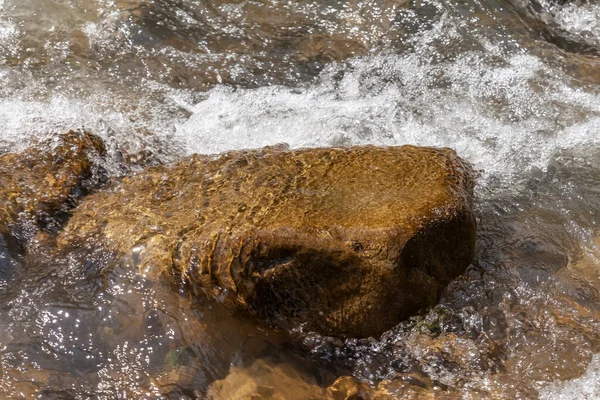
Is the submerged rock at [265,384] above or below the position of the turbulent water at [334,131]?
below

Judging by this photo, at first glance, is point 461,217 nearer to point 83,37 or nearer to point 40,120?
point 40,120

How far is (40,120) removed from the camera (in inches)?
173

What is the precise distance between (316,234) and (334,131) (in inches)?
66.9

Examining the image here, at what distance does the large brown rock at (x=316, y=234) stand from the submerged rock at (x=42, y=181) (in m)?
0.20

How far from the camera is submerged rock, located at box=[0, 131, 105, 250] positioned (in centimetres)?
357

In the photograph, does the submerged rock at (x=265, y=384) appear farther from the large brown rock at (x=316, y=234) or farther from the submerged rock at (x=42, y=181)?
the submerged rock at (x=42, y=181)

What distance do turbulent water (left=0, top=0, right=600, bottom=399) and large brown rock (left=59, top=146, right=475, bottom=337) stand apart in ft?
0.44

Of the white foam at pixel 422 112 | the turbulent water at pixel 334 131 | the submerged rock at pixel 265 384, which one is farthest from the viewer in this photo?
the white foam at pixel 422 112

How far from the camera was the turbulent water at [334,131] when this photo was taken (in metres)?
3.10

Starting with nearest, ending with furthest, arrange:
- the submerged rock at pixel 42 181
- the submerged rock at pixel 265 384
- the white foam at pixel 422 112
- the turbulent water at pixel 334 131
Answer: the submerged rock at pixel 265 384 < the turbulent water at pixel 334 131 < the submerged rock at pixel 42 181 < the white foam at pixel 422 112

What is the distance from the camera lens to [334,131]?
4609 mm

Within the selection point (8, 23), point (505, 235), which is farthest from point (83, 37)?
point (505, 235)

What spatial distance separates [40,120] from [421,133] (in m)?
2.43

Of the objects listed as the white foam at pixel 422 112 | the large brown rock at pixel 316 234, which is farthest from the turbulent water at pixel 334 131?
the large brown rock at pixel 316 234
